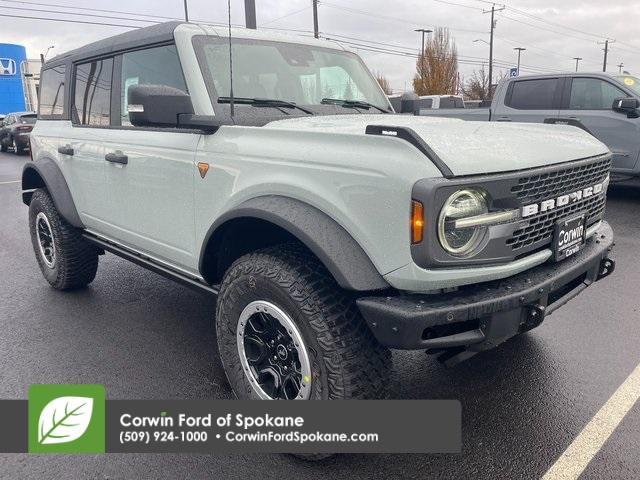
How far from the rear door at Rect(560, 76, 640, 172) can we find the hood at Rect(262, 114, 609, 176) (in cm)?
599

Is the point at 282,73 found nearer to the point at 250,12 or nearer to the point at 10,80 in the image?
the point at 250,12

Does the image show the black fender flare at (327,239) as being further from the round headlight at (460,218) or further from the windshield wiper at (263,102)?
the windshield wiper at (263,102)

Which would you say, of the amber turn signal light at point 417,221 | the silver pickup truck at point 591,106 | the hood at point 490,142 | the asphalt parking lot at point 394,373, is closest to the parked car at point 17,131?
the silver pickup truck at point 591,106

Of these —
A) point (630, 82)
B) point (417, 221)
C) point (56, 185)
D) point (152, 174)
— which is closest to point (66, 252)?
point (56, 185)

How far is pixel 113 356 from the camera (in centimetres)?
352

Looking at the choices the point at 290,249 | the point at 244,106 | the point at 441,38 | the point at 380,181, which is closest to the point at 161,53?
the point at 244,106

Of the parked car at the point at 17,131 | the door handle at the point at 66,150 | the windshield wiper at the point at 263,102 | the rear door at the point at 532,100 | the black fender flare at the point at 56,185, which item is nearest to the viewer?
the windshield wiper at the point at 263,102

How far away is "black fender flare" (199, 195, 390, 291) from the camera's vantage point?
2119 millimetres

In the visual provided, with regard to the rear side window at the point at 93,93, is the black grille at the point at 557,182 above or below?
below

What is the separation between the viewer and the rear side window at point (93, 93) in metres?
3.87

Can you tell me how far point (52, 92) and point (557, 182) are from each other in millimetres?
4266

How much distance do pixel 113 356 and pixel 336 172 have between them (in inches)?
85.8

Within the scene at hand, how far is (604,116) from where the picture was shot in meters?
8.27

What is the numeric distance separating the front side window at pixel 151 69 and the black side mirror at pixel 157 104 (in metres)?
0.37
